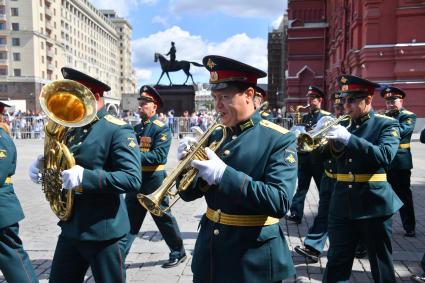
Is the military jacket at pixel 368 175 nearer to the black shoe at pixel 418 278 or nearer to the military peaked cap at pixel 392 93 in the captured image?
the black shoe at pixel 418 278

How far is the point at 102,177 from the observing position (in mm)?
3129

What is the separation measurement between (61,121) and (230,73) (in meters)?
1.29

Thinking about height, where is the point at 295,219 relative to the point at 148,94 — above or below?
below

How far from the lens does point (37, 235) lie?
21.5 ft

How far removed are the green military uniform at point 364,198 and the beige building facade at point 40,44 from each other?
49.2 metres

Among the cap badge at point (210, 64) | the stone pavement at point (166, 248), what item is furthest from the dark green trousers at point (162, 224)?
the cap badge at point (210, 64)

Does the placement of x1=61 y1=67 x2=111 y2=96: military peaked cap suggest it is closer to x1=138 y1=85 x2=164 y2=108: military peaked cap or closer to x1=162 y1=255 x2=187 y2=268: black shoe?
x1=138 y1=85 x2=164 y2=108: military peaked cap

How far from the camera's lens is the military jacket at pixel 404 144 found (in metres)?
6.70

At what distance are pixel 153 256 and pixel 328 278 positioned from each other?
2.54 meters

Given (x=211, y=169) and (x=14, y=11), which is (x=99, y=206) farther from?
(x=14, y=11)

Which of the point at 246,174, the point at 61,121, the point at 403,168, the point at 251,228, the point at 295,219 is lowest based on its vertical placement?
the point at 295,219

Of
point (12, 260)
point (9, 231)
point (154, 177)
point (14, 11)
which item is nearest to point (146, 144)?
point (154, 177)

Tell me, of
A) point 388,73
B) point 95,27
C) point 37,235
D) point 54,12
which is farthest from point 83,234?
point 95,27

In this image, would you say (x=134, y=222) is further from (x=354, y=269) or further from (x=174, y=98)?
(x=174, y=98)
